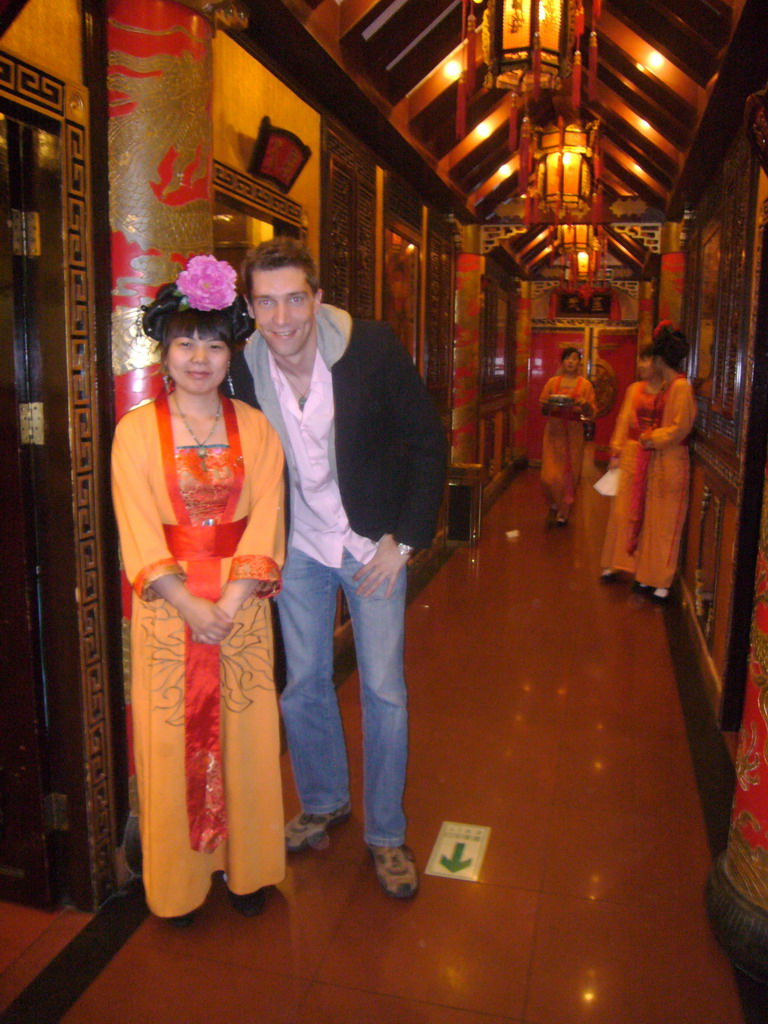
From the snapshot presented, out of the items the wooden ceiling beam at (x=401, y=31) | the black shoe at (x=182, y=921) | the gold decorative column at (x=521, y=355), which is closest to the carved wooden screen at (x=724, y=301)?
the wooden ceiling beam at (x=401, y=31)

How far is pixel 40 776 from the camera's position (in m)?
2.03

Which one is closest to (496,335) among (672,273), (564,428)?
(564,428)

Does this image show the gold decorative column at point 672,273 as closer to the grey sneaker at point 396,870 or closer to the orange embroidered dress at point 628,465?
the orange embroidered dress at point 628,465

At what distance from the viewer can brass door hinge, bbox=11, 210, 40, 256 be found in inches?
71.4

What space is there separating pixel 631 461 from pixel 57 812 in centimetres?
382

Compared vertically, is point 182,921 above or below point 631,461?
below

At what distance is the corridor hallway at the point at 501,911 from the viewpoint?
1735 millimetres

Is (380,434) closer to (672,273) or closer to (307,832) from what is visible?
(307,832)

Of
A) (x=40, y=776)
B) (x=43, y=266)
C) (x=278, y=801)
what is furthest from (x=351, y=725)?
(x=43, y=266)

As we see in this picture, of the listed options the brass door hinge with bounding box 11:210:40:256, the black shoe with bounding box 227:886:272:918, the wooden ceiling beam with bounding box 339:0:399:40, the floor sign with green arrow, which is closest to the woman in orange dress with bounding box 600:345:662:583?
the wooden ceiling beam with bounding box 339:0:399:40

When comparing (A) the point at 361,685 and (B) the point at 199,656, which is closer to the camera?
(B) the point at 199,656

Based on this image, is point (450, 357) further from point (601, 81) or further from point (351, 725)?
point (351, 725)

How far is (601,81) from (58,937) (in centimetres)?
560

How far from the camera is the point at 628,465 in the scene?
4.94 meters
